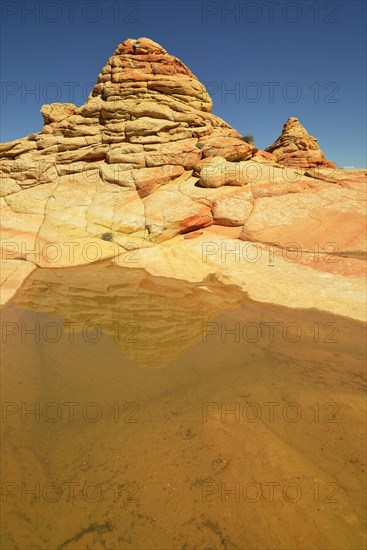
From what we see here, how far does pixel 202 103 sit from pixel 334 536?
78.2 ft

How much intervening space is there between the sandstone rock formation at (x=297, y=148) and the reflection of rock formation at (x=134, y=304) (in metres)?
33.1

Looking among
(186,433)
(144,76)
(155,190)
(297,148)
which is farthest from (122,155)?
(297,148)

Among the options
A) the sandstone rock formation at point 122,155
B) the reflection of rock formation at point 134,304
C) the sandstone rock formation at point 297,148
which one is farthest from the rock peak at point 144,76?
the sandstone rock formation at point 297,148

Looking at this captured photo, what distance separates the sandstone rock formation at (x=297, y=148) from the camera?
40.5 meters

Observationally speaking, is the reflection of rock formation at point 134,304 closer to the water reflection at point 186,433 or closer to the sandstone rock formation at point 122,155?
the water reflection at point 186,433

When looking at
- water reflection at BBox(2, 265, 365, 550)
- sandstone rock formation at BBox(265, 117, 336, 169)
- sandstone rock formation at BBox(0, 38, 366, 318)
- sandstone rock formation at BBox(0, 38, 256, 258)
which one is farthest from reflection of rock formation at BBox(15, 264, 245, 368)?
sandstone rock formation at BBox(265, 117, 336, 169)

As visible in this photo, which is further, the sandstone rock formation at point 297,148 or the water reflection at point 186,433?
the sandstone rock formation at point 297,148

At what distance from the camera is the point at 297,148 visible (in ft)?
137

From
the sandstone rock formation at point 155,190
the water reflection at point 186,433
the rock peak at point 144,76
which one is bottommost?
the water reflection at point 186,433

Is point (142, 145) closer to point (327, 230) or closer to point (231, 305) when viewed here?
point (327, 230)

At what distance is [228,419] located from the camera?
5.55 m

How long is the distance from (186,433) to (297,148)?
44.2m

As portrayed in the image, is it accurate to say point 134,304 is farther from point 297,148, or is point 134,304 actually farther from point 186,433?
point 297,148

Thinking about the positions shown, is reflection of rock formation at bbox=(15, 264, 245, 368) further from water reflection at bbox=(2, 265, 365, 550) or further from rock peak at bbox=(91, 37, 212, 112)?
rock peak at bbox=(91, 37, 212, 112)
